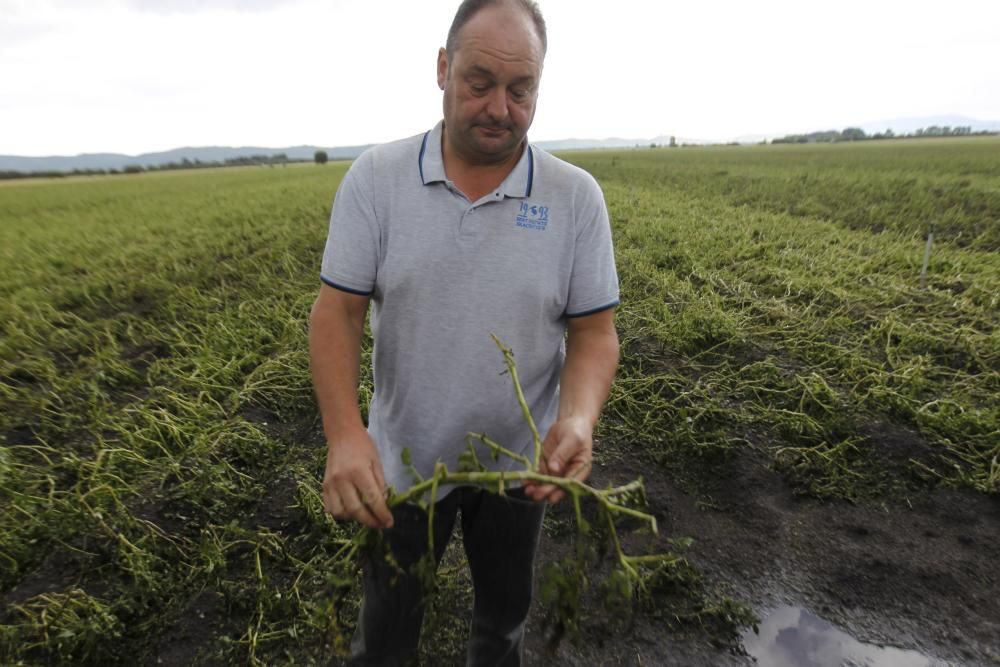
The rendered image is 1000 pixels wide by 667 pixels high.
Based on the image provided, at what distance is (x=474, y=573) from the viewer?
156 cm

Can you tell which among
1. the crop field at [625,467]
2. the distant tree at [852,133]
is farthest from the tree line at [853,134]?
the crop field at [625,467]

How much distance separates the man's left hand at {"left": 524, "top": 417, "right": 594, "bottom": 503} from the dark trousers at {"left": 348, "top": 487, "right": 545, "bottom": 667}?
26 centimetres

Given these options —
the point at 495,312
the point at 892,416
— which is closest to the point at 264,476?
the point at 495,312

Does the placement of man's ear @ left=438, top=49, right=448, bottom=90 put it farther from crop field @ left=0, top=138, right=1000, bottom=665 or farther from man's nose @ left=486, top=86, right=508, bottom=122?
crop field @ left=0, top=138, right=1000, bottom=665

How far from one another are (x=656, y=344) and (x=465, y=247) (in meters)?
3.42

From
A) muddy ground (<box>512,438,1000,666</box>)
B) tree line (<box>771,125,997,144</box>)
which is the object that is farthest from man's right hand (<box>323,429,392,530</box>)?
tree line (<box>771,125,997,144</box>)

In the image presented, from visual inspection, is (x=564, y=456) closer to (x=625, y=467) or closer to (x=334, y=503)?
(x=334, y=503)

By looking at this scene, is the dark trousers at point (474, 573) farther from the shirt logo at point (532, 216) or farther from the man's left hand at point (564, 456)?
the shirt logo at point (532, 216)

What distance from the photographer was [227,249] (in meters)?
7.51

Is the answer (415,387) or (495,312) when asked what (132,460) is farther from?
(495,312)

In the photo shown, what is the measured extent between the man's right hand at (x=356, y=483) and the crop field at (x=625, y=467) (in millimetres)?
122

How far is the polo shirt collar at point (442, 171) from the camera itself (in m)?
1.19

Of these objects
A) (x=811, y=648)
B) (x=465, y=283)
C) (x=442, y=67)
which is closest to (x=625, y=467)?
(x=811, y=648)

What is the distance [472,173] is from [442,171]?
2.8 inches
